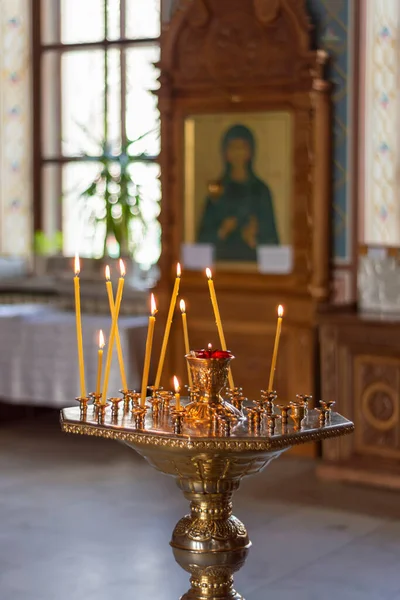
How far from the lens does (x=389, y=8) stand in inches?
265

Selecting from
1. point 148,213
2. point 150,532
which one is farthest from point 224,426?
point 148,213

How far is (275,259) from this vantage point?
6617 mm

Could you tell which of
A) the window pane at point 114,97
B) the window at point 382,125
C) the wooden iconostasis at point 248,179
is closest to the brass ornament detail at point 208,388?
the wooden iconostasis at point 248,179

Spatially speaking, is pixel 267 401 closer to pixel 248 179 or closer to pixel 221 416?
pixel 221 416

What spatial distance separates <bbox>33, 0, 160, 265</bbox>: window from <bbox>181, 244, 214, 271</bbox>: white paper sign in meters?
0.92

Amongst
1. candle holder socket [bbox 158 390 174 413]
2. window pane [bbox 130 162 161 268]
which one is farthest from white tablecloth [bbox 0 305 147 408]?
candle holder socket [bbox 158 390 174 413]

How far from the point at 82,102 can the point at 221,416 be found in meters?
5.64

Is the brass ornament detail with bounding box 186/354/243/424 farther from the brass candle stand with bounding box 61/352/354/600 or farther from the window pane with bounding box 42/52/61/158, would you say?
the window pane with bounding box 42/52/61/158

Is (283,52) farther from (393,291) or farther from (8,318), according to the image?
(8,318)

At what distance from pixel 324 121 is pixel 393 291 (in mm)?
1085

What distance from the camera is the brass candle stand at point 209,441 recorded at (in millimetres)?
2918

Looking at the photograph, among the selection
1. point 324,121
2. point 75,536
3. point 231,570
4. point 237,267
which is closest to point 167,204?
point 237,267

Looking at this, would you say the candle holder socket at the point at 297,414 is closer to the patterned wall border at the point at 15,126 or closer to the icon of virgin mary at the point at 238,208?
the icon of virgin mary at the point at 238,208

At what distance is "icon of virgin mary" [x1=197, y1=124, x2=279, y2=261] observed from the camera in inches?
263
